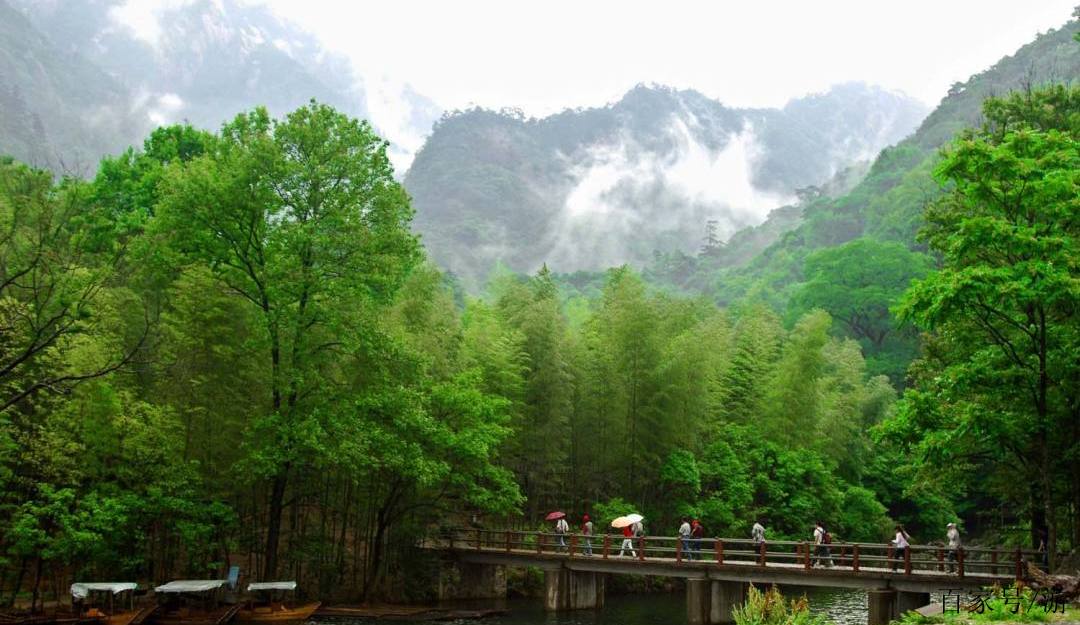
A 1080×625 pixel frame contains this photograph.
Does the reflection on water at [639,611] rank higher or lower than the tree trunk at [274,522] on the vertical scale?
lower

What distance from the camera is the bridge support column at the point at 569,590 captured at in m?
26.4

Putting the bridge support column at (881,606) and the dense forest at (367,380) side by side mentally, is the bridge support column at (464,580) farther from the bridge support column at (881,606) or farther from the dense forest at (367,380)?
the bridge support column at (881,606)

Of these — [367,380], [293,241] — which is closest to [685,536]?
[367,380]

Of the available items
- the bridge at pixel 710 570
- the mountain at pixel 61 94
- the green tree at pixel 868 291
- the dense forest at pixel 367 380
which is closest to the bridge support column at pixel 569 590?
the bridge at pixel 710 570

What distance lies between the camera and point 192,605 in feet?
72.3

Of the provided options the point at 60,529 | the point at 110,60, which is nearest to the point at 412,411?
the point at 60,529

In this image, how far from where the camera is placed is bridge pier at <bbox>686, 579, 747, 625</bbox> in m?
23.7

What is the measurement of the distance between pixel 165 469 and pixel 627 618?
1395 cm

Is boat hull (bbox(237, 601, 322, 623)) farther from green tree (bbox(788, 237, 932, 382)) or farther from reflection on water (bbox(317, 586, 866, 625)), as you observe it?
green tree (bbox(788, 237, 932, 382))

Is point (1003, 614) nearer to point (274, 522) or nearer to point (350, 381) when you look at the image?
point (274, 522)

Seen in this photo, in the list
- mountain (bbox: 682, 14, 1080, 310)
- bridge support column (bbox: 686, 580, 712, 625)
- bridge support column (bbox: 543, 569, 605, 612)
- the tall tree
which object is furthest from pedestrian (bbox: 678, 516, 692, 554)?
mountain (bbox: 682, 14, 1080, 310)

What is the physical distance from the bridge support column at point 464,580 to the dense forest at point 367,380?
74 cm

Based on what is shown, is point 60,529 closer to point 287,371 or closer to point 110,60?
point 287,371

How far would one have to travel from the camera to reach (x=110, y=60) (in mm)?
183750
